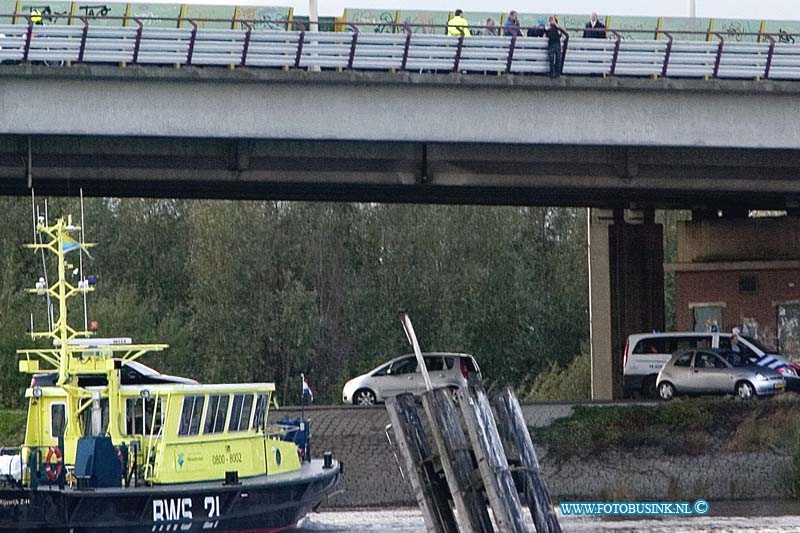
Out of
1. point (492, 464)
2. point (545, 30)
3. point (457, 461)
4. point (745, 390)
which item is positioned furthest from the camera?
point (745, 390)

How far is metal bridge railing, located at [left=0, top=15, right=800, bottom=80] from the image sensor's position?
3130 centimetres

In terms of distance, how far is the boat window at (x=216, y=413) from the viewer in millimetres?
24672

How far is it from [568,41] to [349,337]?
103 ft

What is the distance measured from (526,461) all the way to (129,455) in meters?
6.96

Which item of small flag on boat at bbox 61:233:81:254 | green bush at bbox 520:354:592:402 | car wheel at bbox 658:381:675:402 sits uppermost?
small flag on boat at bbox 61:233:81:254

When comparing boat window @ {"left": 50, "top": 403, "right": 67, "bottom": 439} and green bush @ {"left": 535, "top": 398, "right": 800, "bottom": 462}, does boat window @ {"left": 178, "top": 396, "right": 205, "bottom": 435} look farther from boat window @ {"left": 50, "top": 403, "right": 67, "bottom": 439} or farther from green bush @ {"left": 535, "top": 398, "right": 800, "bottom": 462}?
green bush @ {"left": 535, "top": 398, "right": 800, "bottom": 462}

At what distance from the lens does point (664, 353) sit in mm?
40094

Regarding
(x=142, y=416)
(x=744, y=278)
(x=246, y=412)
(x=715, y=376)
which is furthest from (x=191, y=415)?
(x=744, y=278)

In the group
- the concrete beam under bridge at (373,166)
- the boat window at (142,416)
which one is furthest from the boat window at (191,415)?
the concrete beam under bridge at (373,166)

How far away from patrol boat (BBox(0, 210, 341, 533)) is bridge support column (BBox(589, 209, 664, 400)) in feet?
76.5

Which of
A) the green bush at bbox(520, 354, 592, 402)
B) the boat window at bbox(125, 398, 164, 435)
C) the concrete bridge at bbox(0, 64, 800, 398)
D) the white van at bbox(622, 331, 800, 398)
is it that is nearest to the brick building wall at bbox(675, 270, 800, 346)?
the white van at bbox(622, 331, 800, 398)

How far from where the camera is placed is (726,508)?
98.5ft

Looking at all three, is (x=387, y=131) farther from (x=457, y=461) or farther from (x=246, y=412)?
(x=457, y=461)

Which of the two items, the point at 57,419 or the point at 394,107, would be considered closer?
the point at 57,419
